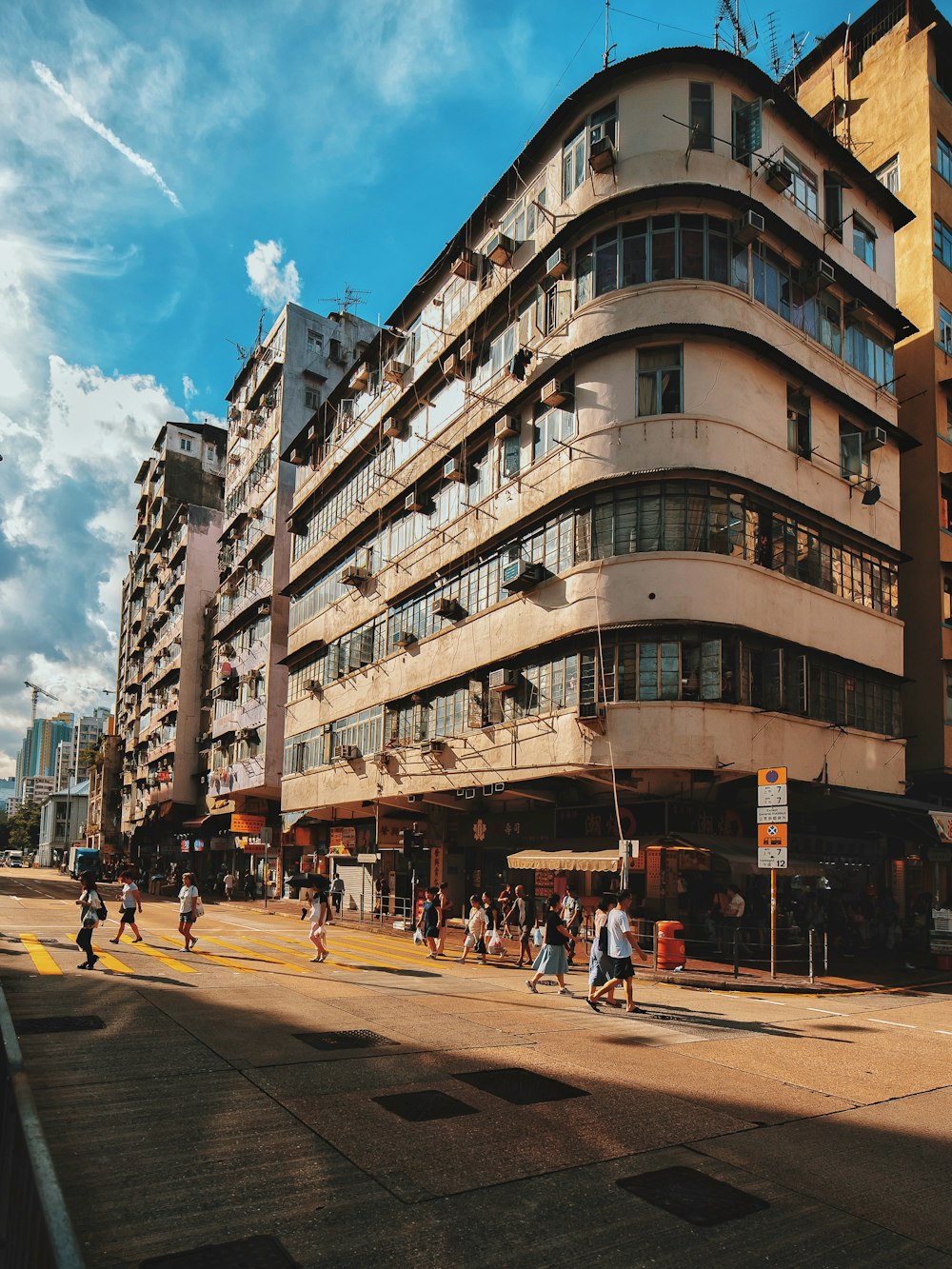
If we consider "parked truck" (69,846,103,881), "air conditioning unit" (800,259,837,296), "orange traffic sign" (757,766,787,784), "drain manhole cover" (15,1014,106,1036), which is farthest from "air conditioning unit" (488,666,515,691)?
"parked truck" (69,846,103,881)

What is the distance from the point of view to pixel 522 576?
25641 mm

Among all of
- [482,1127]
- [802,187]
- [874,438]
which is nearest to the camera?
[482,1127]

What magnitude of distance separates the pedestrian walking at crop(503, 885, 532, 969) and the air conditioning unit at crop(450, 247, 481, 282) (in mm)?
19592

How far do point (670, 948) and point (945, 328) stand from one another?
24.2m

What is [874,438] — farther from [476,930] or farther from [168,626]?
[168,626]

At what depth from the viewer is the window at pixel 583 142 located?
26.1m

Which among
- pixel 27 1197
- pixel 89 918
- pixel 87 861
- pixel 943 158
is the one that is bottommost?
pixel 87 861

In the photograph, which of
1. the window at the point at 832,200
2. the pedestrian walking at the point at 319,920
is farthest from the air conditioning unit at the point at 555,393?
Result: the pedestrian walking at the point at 319,920

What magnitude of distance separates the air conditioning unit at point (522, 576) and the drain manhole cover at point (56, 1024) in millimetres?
16239

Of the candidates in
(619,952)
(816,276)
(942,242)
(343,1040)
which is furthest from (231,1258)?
(942,242)

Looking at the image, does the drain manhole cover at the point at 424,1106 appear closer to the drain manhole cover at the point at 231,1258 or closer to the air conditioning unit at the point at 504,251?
the drain manhole cover at the point at 231,1258

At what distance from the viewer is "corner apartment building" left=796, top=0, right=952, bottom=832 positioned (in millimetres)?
30328

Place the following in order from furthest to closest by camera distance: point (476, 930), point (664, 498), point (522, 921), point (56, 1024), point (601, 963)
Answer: point (664, 498), point (522, 921), point (476, 930), point (601, 963), point (56, 1024)

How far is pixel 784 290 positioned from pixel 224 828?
45.4 meters
